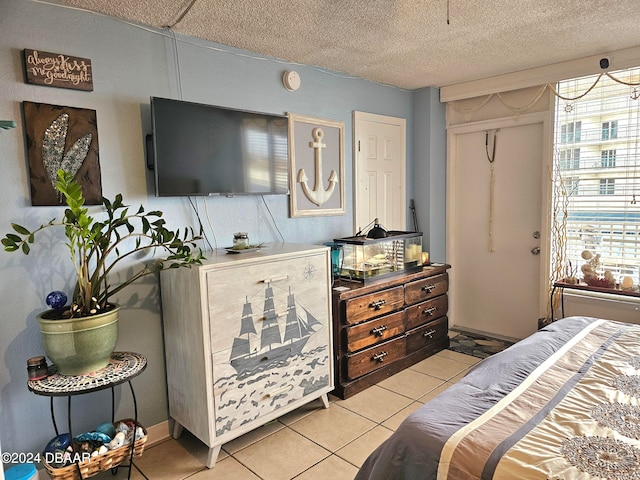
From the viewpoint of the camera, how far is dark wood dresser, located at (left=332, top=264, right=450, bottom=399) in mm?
2857

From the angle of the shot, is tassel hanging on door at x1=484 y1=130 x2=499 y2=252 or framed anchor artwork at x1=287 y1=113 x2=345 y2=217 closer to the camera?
framed anchor artwork at x1=287 y1=113 x2=345 y2=217

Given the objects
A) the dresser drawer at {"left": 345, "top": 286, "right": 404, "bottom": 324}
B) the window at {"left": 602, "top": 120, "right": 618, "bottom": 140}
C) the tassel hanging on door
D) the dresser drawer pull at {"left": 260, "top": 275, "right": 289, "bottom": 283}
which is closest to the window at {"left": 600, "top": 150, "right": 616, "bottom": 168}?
the window at {"left": 602, "top": 120, "right": 618, "bottom": 140}

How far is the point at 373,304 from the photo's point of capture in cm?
300

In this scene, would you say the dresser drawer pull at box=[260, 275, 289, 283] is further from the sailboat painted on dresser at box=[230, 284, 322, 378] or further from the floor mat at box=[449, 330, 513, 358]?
the floor mat at box=[449, 330, 513, 358]

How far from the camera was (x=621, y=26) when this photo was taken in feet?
8.33

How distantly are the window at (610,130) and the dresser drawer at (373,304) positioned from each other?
1.94 metres

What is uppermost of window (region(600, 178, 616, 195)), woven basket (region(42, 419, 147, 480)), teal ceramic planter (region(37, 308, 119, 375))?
window (region(600, 178, 616, 195))

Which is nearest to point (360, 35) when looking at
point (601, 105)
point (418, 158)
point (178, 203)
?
point (178, 203)

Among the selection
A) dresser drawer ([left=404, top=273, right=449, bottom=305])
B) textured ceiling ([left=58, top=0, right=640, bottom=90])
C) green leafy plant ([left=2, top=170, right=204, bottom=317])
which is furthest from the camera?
dresser drawer ([left=404, top=273, right=449, bottom=305])

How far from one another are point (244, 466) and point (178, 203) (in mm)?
1485

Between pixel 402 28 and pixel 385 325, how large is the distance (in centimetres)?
197

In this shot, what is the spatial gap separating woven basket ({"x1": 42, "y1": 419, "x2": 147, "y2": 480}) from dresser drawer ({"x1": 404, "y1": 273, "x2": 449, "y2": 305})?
2.05m

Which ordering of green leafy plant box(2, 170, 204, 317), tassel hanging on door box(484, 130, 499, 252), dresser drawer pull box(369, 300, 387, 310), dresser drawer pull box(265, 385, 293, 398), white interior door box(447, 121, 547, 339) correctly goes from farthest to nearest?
tassel hanging on door box(484, 130, 499, 252)
white interior door box(447, 121, 547, 339)
dresser drawer pull box(369, 300, 387, 310)
dresser drawer pull box(265, 385, 293, 398)
green leafy plant box(2, 170, 204, 317)

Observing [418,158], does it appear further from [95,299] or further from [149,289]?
[95,299]
